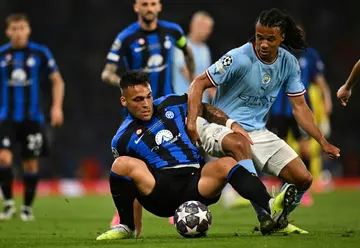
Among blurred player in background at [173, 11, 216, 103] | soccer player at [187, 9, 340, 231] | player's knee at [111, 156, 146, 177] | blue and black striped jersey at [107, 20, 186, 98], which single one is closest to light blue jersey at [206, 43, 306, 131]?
soccer player at [187, 9, 340, 231]

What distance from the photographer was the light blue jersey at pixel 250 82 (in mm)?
6949

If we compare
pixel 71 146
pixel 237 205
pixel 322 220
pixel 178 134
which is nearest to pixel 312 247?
pixel 178 134

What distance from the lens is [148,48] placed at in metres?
9.04

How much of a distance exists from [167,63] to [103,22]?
9.13 metres

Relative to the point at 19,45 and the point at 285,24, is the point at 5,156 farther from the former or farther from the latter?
the point at 285,24

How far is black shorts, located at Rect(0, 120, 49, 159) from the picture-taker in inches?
423

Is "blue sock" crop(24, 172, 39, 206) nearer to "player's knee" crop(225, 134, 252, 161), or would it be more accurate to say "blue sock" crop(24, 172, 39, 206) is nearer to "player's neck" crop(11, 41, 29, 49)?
"player's neck" crop(11, 41, 29, 49)

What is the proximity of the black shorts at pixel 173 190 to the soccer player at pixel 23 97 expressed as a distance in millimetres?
4096

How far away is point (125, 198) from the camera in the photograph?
6.70 m

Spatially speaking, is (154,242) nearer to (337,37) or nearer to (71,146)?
(71,146)

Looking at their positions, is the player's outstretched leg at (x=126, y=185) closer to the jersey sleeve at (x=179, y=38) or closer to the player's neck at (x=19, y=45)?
the jersey sleeve at (x=179, y=38)

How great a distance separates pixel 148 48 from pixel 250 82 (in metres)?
2.17

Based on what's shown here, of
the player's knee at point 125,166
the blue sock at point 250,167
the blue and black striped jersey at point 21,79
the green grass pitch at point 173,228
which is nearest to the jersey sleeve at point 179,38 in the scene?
the green grass pitch at point 173,228

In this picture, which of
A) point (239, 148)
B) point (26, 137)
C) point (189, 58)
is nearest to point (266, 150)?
point (239, 148)
